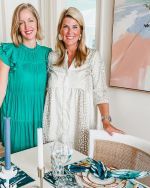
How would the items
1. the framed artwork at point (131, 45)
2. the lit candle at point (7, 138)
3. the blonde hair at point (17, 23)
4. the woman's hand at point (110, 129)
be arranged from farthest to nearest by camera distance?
1. the framed artwork at point (131, 45)
2. the blonde hair at point (17, 23)
3. the woman's hand at point (110, 129)
4. the lit candle at point (7, 138)

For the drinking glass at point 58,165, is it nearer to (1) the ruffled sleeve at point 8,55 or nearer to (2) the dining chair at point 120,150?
(2) the dining chair at point 120,150

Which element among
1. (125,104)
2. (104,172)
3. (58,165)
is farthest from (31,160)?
(125,104)

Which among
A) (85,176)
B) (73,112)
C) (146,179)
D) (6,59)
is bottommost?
(146,179)

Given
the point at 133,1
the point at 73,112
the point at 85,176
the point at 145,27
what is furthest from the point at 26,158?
the point at 133,1

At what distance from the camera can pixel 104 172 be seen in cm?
121

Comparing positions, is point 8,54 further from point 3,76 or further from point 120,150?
point 120,150

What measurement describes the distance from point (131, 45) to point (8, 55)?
1002 mm

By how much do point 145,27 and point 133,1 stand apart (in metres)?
0.25

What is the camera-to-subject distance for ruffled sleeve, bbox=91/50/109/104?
187 cm

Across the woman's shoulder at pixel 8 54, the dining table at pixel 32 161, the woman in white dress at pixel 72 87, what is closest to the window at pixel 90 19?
the woman in white dress at pixel 72 87

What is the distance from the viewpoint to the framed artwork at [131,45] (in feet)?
6.67

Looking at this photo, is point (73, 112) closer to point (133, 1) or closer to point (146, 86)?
point (146, 86)

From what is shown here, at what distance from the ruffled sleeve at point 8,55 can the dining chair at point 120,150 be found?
2.33 ft

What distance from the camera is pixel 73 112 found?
1.90 m
